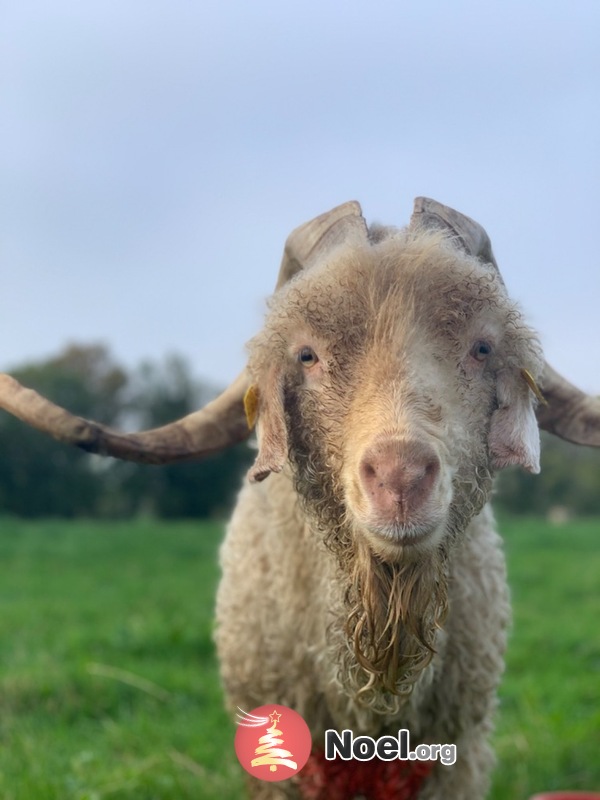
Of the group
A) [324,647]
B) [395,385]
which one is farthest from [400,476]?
[324,647]

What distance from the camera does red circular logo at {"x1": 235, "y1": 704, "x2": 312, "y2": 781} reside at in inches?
120

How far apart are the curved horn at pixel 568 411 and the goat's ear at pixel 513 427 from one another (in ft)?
1.73

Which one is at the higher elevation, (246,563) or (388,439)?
(388,439)

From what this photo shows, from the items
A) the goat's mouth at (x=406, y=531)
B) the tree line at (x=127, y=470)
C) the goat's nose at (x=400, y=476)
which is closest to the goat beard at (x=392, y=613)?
the goat's mouth at (x=406, y=531)

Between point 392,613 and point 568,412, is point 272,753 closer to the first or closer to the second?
point 392,613

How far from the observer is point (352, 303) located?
242 centimetres

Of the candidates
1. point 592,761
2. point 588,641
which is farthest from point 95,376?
point 592,761

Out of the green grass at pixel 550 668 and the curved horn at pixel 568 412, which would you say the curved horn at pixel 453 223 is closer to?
the curved horn at pixel 568 412

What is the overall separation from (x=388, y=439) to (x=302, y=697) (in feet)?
4.54

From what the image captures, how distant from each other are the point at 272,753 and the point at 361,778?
0.32 metres

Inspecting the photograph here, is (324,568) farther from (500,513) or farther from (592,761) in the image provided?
(500,513)

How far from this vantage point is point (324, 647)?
9.88ft

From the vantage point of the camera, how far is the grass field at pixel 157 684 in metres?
4.10

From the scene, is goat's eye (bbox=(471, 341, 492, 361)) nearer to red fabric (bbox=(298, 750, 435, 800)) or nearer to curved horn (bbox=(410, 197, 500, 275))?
curved horn (bbox=(410, 197, 500, 275))
